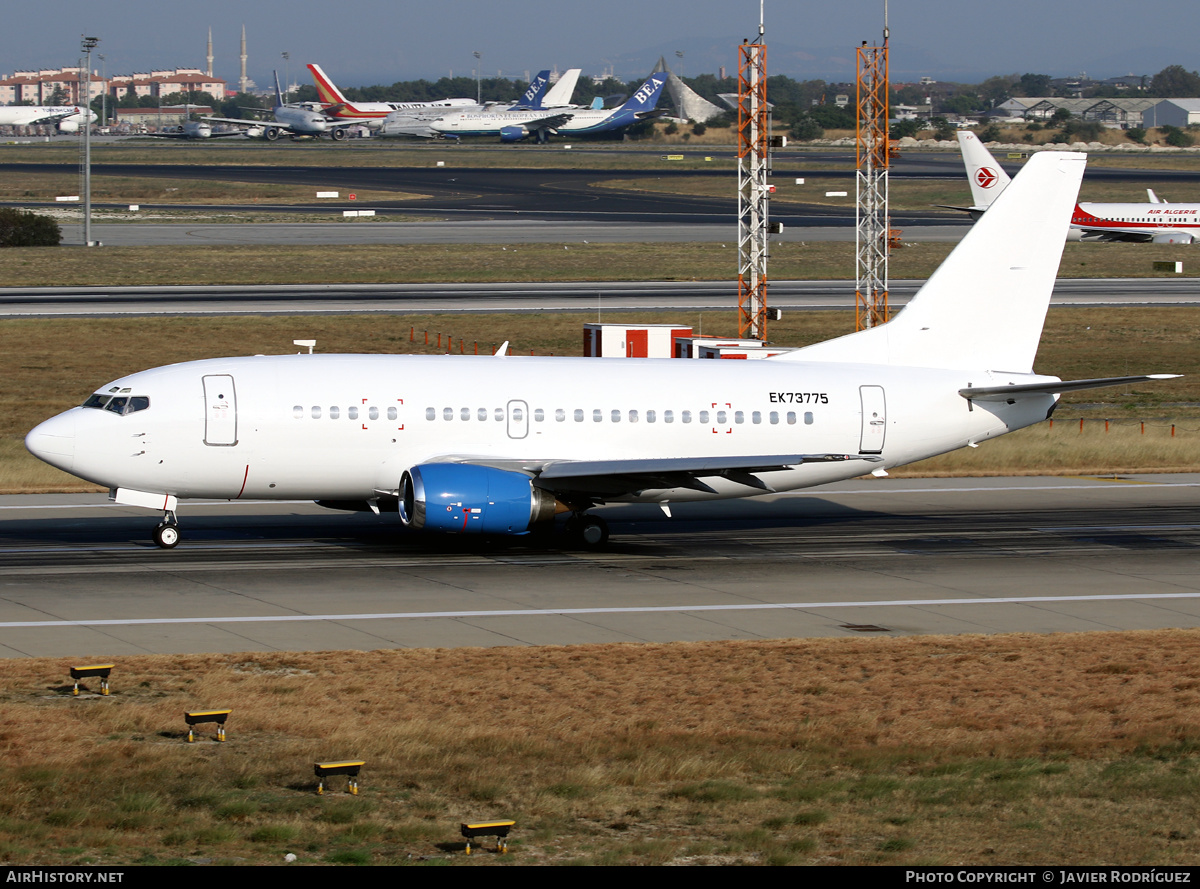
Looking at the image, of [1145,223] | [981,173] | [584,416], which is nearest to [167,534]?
[584,416]

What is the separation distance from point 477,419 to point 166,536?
7.99 metres

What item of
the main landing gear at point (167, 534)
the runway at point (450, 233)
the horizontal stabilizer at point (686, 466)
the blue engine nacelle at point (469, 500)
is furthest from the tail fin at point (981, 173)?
the main landing gear at point (167, 534)

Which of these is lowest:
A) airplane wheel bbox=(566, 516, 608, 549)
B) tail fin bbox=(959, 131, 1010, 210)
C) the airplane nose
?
airplane wheel bbox=(566, 516, 608, 549)

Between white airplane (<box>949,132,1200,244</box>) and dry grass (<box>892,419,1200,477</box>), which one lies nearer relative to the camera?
dry grass (<box>892,419,1200,477</box>)

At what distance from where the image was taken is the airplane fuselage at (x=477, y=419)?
32.9 meters

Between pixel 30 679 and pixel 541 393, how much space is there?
15.2 meters

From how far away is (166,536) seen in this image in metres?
33.9

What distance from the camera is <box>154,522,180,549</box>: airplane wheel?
33844 millimetres

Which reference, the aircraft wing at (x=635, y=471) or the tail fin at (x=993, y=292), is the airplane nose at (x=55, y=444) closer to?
the aircraft wing at (x=635, y=471)

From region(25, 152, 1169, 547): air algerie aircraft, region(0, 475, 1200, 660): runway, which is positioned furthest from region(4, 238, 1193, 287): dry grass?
region(25, 152, 1169, 547): air algerie aircraft

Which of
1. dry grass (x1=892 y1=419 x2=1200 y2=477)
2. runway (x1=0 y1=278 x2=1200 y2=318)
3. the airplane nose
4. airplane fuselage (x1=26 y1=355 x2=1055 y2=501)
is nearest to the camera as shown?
the airplane nose

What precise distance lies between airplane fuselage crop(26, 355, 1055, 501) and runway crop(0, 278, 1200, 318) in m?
44.1

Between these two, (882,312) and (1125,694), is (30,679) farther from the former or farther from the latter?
(882,312)

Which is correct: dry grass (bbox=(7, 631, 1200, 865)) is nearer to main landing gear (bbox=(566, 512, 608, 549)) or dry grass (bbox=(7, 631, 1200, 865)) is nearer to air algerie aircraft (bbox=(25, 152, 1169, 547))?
air algerie aircraft (bbox=(25, 152, 1169, 547))
